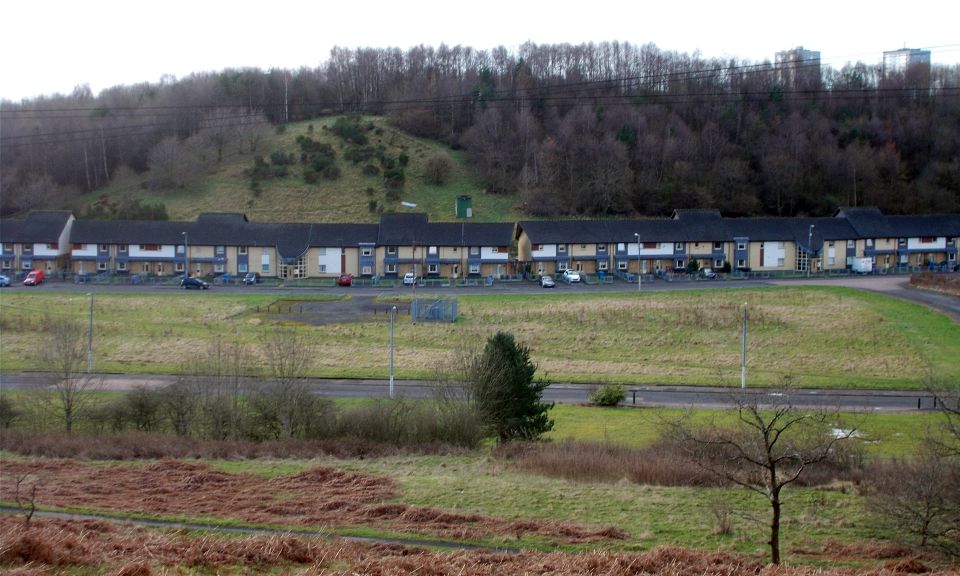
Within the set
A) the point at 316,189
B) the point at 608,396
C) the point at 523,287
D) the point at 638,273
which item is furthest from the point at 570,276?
the point at 316,189

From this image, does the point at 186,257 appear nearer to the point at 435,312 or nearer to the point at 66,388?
the point at 435,312

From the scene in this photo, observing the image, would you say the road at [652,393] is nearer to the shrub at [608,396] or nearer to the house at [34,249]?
the shrub at [608,396]

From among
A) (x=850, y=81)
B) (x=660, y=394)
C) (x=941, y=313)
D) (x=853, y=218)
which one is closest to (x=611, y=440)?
(x=660, y=394)

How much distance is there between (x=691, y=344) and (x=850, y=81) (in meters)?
75.1

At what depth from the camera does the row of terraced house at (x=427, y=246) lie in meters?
56.2

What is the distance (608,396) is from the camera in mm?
24781

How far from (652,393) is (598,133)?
59.1m

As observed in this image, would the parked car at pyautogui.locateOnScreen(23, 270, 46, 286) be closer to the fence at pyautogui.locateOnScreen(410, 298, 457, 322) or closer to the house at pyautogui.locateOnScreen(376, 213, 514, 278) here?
the house at pyautogui.locateOnScreen(376, 213, 514, 278)

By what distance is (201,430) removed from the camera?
2064cm

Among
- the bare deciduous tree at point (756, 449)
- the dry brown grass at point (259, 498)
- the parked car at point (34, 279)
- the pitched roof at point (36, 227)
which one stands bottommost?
the dry brown grass at point (259, 498)

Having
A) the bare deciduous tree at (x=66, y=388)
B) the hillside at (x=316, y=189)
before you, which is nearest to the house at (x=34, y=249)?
the hillside at (x=316, y=189)

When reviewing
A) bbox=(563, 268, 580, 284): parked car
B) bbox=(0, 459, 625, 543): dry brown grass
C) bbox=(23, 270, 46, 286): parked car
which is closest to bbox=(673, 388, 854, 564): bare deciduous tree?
bbox=(0, 459, 625, 543): dry brown grass

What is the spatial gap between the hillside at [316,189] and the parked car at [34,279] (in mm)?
15530

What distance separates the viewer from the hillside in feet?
226
